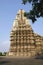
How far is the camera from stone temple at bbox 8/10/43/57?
1572 inches

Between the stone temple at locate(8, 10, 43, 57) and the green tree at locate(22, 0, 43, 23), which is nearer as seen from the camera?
the green tree at locate(22, 0, 43, 23)

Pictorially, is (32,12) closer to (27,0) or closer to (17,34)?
(27,0)

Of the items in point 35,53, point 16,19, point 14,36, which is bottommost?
point 35,53

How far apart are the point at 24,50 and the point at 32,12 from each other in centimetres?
2160

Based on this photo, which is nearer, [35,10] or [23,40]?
[35,10]

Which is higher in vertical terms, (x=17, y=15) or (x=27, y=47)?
(x=17, y=15)

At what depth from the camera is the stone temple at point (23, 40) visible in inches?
1572

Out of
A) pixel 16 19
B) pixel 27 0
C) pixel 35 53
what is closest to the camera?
pixel 27 0

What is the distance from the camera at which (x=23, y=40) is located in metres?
40.7

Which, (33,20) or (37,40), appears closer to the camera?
(33,20)

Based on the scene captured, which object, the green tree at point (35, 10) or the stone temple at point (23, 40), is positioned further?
the stone temple at point (23, 40)

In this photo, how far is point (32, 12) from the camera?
63.0ft

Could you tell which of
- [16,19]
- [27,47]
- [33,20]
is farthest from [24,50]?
[33,20]

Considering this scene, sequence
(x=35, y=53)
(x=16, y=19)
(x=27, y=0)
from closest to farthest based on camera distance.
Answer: (x=27, y=0)
(x=35, y=53)
(x=16, y=19)
